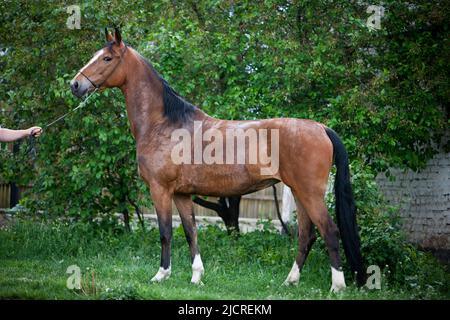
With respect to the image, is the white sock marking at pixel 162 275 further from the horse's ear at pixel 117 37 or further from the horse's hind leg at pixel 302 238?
the horse's ear at pixel 117 37

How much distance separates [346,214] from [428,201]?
539 cm

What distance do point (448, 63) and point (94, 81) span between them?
16.4 ft

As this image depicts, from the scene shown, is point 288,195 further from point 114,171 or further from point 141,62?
point 141,62

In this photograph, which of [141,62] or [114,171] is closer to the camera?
[141,62]

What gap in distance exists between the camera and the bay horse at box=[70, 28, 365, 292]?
243 inches

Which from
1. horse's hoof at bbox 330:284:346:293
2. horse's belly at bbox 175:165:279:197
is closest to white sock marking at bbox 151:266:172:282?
horse's belly at bbox 175:165:279:197

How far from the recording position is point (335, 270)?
20.2 ft

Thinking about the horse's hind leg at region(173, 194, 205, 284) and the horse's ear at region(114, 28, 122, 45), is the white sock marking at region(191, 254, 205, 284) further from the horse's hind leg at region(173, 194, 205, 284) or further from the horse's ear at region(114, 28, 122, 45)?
the horse's ear at region(114, 28, 122, 45)

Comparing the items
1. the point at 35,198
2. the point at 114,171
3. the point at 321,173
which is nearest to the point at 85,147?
the point at 114,171

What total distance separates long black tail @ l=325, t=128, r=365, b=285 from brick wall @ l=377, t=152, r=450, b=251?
15.0 ft

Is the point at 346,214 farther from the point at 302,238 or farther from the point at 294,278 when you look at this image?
the point at 294,278

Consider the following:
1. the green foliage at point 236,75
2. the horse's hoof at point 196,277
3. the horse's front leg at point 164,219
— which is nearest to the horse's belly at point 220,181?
the horse's front leg at point 164,219
